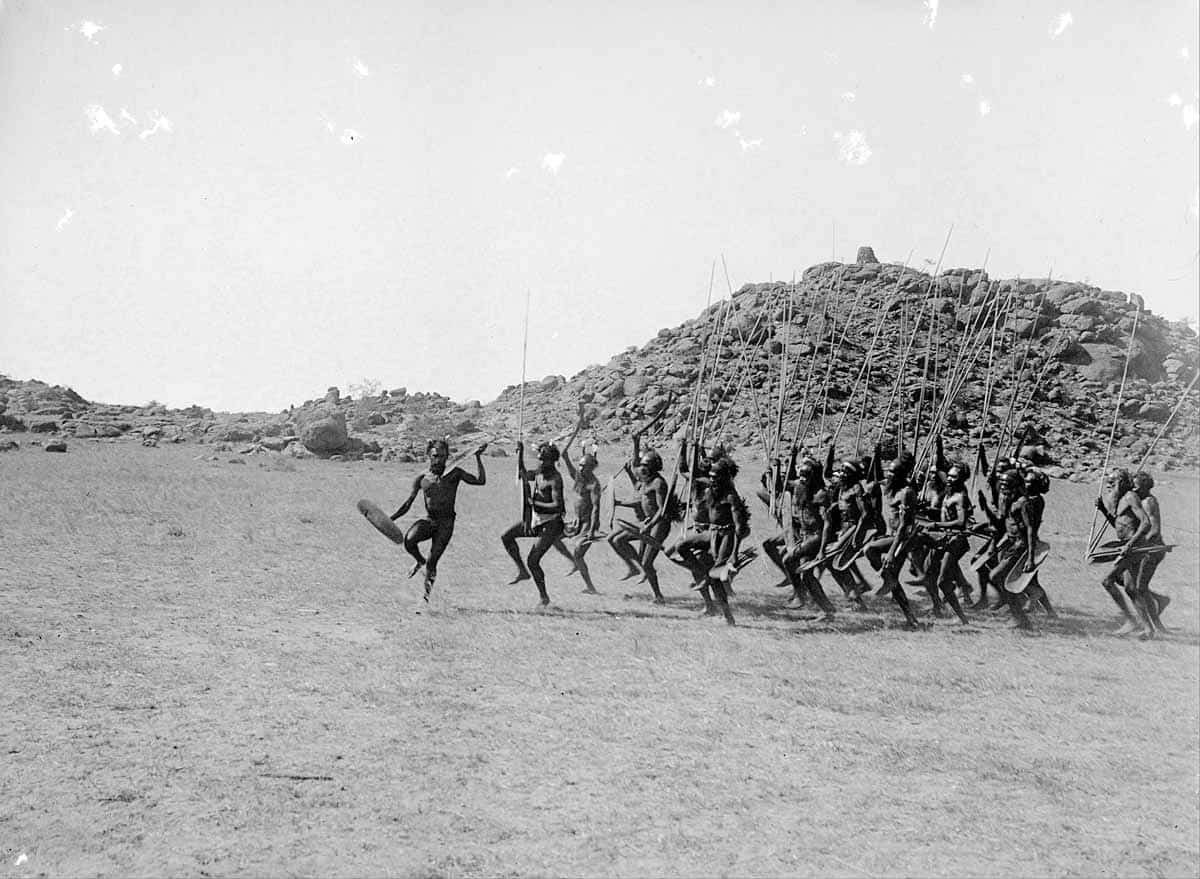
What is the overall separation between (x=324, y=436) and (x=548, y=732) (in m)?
25.4

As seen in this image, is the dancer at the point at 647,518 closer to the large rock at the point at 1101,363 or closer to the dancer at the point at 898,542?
the dancer at the point at 898,542

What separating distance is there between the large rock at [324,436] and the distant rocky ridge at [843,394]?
50 millimetres

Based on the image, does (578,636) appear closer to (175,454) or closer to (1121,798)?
(1121,798)

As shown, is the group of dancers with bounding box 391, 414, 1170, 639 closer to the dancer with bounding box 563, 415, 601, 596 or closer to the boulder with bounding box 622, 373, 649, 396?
the dancer with bounding box 563, 415, 601, 596

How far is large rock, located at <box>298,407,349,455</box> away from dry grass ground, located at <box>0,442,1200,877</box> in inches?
725

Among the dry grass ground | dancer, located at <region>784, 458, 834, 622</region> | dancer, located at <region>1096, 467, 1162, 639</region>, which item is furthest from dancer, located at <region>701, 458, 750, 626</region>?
dancer, located at <region>1096, 467, 1162, 639</region>

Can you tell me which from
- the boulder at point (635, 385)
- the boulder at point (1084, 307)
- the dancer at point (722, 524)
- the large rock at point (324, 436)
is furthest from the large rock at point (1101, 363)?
the dancer at point (722, 524)

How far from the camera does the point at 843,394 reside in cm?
3309

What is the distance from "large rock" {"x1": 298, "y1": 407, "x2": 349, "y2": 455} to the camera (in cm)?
3123

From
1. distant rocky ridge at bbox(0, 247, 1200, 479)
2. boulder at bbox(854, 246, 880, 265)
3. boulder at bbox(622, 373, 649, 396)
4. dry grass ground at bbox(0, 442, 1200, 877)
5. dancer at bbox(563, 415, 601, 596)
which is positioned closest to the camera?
dry grass ground at bbox(0, 442, 1200, 877)

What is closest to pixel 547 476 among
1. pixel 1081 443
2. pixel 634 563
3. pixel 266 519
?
pixel 634 563

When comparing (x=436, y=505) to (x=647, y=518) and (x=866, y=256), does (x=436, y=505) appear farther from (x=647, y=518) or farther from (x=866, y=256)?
(x=866, y=256)

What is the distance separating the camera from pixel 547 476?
38.1ft

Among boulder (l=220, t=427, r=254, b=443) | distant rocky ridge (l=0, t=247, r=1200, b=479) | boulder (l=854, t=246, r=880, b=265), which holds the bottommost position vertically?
boulder (l=220, t=427, r=254, b=443)
